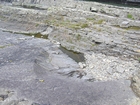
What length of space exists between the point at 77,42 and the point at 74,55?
254 cm

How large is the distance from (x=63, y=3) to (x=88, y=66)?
50.9 feet

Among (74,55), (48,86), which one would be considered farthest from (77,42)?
(48,86)

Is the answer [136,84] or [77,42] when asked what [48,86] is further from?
[77,42]

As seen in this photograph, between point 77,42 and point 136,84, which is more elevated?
point 77,42

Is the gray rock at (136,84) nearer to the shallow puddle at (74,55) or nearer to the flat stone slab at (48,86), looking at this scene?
the flat stone slab at (48,86)

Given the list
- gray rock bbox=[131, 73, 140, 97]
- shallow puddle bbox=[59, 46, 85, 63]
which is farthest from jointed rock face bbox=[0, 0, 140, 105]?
shallow puddle bbox=[59, 46, 85, 63]

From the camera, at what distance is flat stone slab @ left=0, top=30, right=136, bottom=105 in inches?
449

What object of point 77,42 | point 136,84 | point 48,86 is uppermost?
point 77,42

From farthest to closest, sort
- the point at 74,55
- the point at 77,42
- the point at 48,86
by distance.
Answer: the point at 77,42 < the point at 74,55 < the point at 48,86

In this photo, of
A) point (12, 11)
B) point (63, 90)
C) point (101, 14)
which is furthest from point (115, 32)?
point (12, 11)

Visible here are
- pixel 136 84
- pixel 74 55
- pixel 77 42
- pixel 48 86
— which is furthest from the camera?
pixel 77 42

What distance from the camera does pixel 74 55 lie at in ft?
65.2

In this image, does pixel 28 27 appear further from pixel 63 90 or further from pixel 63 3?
pixel 63 90

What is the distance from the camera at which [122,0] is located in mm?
29016
